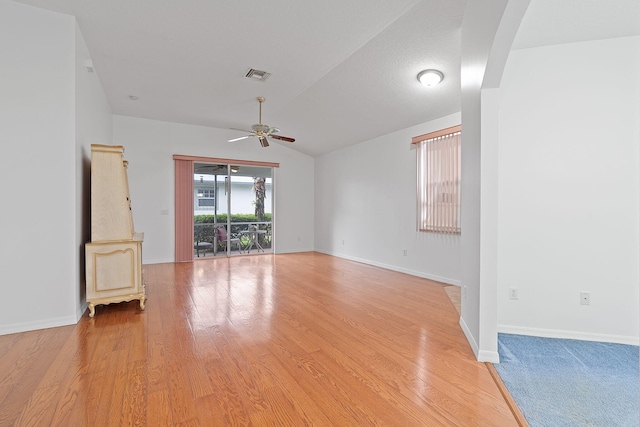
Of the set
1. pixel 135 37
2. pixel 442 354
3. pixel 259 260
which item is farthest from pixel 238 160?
pixel 442 354

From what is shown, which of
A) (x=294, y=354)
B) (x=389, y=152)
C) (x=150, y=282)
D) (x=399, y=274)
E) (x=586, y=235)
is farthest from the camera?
(x=389, y=152)

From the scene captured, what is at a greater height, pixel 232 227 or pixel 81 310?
pixel 232 227

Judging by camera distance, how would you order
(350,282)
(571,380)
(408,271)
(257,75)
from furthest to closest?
(408,271), (350,282), (257,75), (571,380)

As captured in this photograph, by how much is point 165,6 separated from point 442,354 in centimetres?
391

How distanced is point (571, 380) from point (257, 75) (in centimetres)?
456

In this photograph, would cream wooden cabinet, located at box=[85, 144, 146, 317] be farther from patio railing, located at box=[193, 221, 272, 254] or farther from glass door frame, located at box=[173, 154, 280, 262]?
patio railing, located at box=[193, 221, 272, 254]

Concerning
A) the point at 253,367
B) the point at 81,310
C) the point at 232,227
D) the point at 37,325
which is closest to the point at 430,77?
the point at 253,367

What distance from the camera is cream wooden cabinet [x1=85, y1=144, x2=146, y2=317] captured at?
319 centimetres

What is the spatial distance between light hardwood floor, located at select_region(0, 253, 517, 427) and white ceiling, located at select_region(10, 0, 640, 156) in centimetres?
284

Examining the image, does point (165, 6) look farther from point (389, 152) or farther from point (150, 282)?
point (389, 152)

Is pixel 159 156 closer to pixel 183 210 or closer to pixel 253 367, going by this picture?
pixel 183 210

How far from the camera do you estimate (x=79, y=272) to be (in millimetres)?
3184

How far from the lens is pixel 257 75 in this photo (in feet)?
13.8

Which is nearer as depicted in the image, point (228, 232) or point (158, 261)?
point (158, 261)
